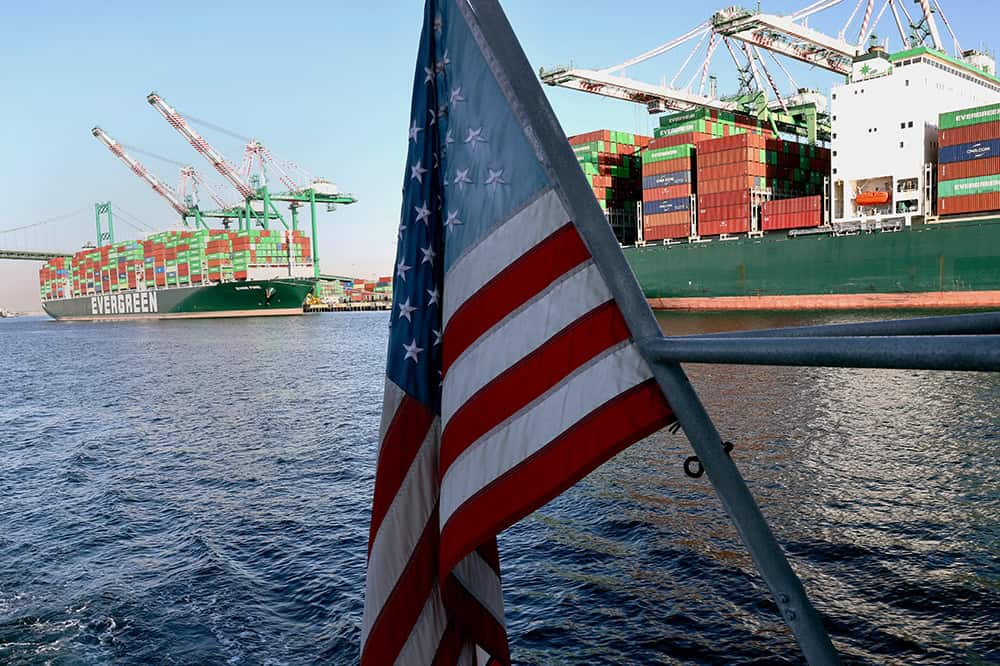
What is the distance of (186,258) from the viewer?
101438 millimetres

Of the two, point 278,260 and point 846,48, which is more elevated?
point 846,48

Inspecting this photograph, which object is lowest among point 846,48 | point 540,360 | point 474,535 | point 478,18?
point 474,535

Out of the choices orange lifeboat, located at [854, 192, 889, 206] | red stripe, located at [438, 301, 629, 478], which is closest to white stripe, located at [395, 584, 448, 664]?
red stripe, located at [438, 301, 629, 478]

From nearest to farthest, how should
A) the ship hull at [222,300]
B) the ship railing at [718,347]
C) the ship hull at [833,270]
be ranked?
the ship railing at [718,347]
the ship hull at [833,270]
the ship hull at [222,300]

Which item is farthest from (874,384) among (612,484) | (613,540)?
(613,540)

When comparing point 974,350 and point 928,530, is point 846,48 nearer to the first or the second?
point 928,530

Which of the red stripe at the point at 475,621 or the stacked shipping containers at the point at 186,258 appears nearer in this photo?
the red stripe at the point at 475,621

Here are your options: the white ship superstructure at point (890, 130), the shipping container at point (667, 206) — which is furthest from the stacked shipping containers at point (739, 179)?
the white ship superstructure at point (890, 130)

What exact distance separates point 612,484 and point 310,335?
173ft

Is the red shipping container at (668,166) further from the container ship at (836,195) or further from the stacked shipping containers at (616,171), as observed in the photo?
the stacked shipping containers at (616,171)

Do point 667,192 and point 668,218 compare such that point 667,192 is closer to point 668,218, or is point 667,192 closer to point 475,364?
point 668,218

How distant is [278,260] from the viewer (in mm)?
97750

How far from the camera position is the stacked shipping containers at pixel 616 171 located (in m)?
58.9

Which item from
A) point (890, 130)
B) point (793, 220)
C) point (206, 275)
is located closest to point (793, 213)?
point (793, 220)
